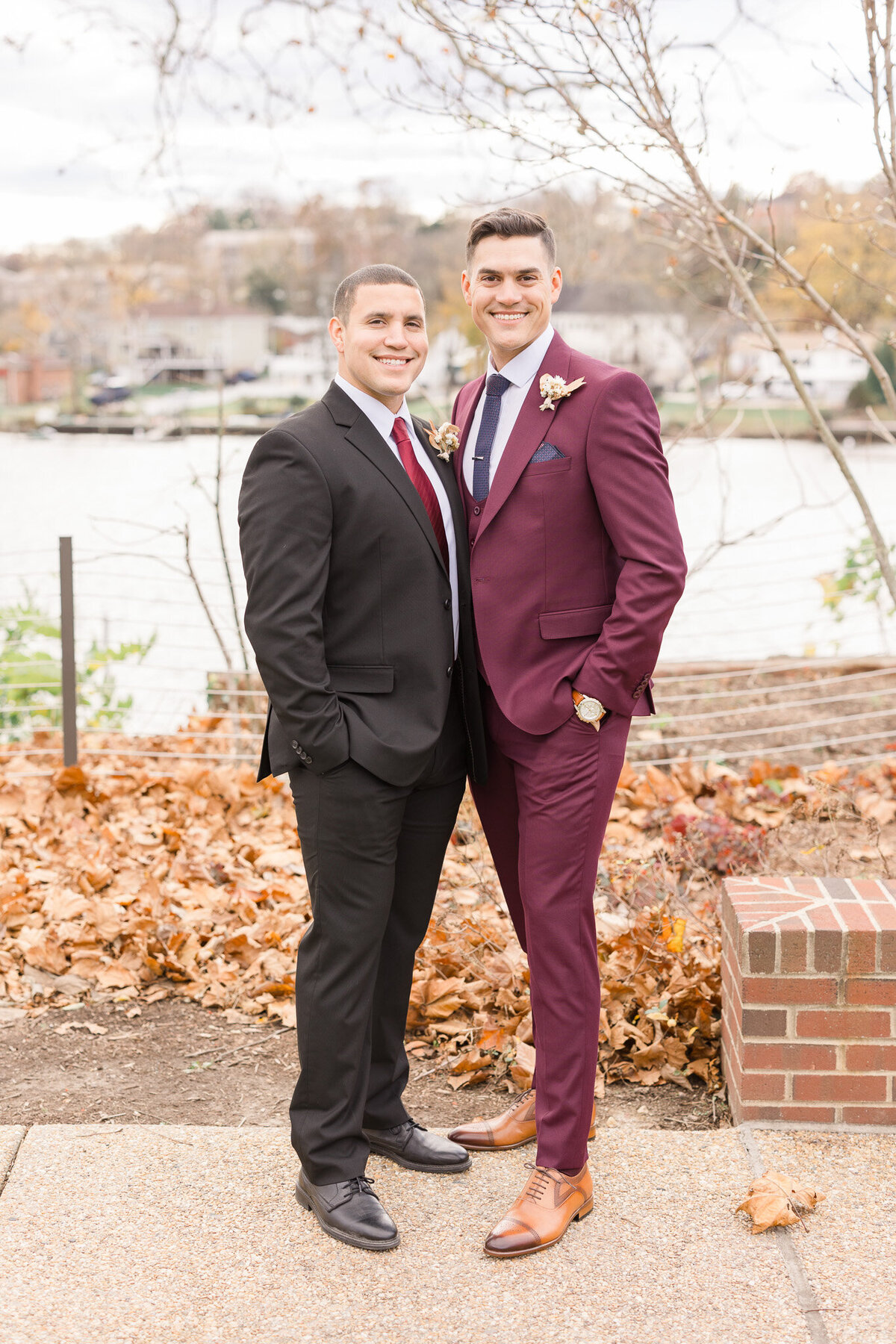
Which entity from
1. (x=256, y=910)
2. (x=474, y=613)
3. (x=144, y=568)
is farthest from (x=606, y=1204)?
(x=144, y=568)

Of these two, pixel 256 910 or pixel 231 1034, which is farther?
pixel 256 910

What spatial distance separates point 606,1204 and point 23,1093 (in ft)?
6.10

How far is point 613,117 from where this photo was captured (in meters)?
4.81

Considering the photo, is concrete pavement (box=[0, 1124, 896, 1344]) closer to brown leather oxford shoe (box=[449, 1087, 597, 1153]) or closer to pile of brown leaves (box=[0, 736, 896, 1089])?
brown leather oxford shoe (box=[449, 1087, 597, 1153])

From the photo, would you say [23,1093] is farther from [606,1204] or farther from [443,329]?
[443,329]

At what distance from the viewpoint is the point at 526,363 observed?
9.77 feet

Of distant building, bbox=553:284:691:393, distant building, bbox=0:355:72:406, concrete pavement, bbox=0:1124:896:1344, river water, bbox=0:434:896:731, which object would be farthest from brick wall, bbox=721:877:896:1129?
distant building, bbox=0:355:72:406

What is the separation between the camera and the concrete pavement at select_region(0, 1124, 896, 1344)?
243 cm

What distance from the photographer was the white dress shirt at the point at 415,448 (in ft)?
9.48


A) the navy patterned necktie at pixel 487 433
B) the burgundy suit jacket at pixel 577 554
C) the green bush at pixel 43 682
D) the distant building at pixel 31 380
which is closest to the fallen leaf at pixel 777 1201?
the burgundy suit jacket at pixel 577 554

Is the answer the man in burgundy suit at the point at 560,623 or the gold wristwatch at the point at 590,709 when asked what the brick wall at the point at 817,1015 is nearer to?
the man in burgundy suit at the point at 560,623

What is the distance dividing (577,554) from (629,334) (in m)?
18.9

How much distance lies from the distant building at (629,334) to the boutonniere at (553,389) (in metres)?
15.0

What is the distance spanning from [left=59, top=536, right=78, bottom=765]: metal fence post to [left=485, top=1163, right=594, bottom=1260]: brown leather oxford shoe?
14.4 feet
